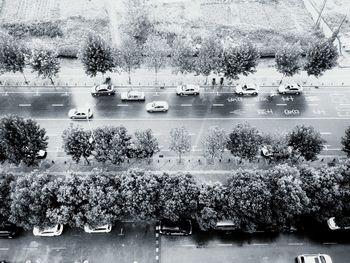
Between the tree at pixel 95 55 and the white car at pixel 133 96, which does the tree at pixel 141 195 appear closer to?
the white car at pixel 133 96

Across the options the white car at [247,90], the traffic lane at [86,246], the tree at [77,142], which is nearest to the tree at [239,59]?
the white car at [247,90]

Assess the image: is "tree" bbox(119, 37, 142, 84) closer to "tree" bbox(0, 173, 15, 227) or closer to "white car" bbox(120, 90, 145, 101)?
"white car" bbox(120, 90, 145, 101)

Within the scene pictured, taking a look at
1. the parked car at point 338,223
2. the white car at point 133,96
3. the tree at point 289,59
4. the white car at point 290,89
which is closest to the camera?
the parked car at point 338,223

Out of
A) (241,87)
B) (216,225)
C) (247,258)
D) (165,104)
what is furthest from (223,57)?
(247,258)

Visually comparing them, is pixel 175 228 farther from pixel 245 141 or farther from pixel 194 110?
pixel 194 110

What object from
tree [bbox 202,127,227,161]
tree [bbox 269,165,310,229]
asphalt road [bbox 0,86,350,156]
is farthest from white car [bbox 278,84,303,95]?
tree [bbox 269,165,310,229]

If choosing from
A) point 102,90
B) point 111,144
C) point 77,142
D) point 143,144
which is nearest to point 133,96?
point 102,90

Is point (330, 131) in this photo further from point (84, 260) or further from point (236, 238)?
point (84, 260)
